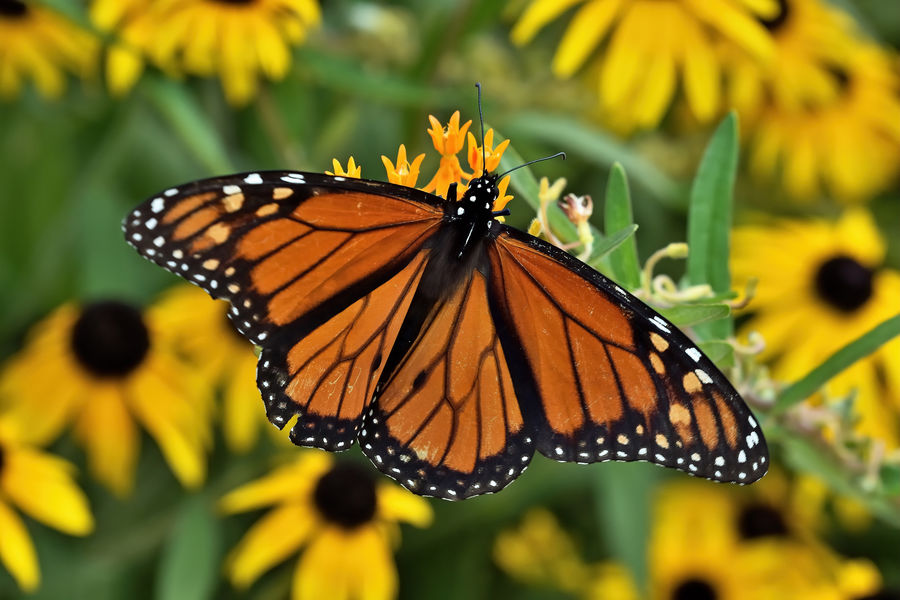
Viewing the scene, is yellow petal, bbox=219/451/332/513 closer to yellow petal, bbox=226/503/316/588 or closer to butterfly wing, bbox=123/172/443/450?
yellow petal, bbox=226/503/316/588

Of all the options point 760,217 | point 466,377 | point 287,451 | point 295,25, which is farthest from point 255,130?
point 466,377

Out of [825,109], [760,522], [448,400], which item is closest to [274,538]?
[448,400]

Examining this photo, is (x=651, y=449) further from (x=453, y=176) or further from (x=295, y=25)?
(x=295, y=25)

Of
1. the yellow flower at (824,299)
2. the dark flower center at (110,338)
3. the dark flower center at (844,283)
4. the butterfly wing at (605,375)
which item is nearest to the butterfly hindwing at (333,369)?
the butterfly wing at (605,375)

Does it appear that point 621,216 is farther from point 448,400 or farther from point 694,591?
point 694,591

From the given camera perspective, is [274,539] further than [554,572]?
No

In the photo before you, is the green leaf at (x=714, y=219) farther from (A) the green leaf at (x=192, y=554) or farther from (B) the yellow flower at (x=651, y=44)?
(A) the green leaf at (x=192, y=554)
